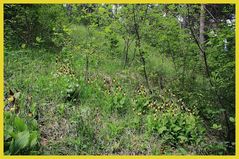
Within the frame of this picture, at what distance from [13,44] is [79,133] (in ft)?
11.8

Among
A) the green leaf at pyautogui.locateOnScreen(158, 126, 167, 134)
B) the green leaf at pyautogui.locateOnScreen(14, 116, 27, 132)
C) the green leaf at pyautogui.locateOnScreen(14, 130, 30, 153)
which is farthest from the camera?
the green leaf at pyautogui.locateOnScreen(158, 126, 167, 134)

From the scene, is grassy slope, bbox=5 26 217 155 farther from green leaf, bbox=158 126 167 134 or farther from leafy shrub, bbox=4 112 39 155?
leafy shrub, bbox=4 112 39 155

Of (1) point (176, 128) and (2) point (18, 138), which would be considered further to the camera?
(1) point (176, 128)

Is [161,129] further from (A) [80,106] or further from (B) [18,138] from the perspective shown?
(B) [18,138]

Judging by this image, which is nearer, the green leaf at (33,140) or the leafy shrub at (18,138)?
the leafy shrub at (18,138)

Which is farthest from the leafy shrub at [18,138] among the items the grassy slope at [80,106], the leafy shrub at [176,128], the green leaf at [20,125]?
the leafy shrub at [176,128]

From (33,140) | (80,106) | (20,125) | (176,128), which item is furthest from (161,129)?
(20,125)

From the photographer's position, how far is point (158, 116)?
16.0 ft

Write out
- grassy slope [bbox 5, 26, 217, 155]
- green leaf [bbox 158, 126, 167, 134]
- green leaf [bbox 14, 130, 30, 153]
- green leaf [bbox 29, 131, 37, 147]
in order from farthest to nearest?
1. green leaf [bbox 158, 126, 167, 134]
2. grassy slope [bbox 5, 26, 217, 155]
3. green leaf [bbox 29, 131, 37, 147]
4. green leaf [bbox 14, 130, 30, 153]

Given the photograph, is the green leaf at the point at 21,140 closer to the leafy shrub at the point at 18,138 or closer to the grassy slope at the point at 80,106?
the leafy shrub at the point at 18,138

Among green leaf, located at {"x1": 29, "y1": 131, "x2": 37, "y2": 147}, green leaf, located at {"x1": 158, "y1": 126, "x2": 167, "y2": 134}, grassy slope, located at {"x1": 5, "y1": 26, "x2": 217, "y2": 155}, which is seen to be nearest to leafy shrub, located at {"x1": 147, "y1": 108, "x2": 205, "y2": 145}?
green leaf, located at {"x1": 158, "y1": 126, "x2": 167, "y2": 134}

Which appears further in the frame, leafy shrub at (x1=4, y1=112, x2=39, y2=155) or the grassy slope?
the grassy slope

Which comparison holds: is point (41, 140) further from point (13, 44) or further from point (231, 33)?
point (13, 44)

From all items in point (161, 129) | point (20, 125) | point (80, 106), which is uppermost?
point (80, 106)
